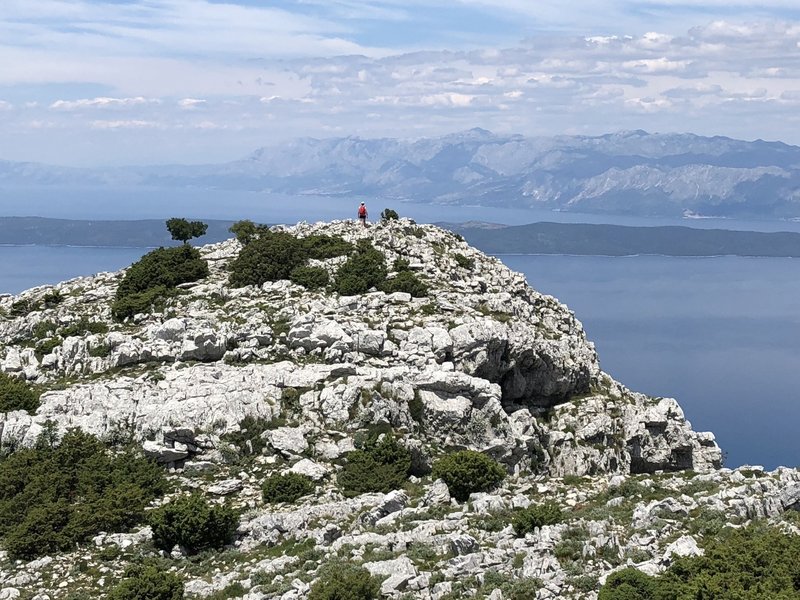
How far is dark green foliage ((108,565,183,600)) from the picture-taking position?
77.3 feet

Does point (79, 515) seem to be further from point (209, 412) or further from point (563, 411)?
point (563, 411)

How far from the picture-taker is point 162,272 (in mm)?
49938

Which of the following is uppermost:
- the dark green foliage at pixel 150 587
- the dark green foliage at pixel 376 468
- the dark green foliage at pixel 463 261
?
the dark green foliage at pixel 463 261

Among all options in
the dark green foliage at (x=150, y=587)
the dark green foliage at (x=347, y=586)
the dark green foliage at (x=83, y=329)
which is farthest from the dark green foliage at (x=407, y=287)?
the dark green foliage at (x=347, y=586)

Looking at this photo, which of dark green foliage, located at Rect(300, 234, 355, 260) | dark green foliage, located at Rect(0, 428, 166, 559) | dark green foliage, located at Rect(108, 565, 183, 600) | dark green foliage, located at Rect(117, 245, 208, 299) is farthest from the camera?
dark green foliage, located at Rect(300, 234, 355, 260)

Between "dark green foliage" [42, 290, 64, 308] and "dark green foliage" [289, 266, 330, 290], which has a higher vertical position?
"dark green foliage" [289, 266, 330, 290]

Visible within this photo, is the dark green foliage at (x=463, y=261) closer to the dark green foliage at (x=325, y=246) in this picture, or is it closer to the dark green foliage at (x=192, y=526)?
the dark green foliage at (x=325, y=246)

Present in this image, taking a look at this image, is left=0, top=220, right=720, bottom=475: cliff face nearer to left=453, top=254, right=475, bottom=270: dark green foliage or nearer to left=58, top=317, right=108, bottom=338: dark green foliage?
left=58, top=317, right=108, bottom=338: dark green foliage

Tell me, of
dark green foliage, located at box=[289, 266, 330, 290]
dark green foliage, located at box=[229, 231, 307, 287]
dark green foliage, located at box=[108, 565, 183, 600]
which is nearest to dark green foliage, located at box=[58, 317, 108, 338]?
dark green foliage, located at box=[229, 231, 307, 287]

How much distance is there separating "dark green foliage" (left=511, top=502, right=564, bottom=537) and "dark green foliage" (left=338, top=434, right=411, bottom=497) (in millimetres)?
7169

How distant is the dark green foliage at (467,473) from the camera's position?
3161 centimetres

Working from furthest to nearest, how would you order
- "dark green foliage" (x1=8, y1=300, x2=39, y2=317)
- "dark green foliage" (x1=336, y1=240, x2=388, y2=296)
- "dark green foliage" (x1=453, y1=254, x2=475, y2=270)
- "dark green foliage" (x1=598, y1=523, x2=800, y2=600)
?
"dark green foliage" (x1=453, y1=254, x2=475, y2=270), "dark green foliage" (x1=8, y1=300, x2=39, y2=317), "dark green foliage" (x1=336, y1=240, x2=388, y2=296), "dark green foliage" (x1=598, y1=523, x2=800, y2=600)

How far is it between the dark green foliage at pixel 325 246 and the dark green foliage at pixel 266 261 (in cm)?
78

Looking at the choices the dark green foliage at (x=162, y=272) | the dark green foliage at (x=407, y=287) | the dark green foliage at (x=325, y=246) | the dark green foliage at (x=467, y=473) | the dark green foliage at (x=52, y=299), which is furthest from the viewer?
the dark green foliage at (x=325, y=246)
